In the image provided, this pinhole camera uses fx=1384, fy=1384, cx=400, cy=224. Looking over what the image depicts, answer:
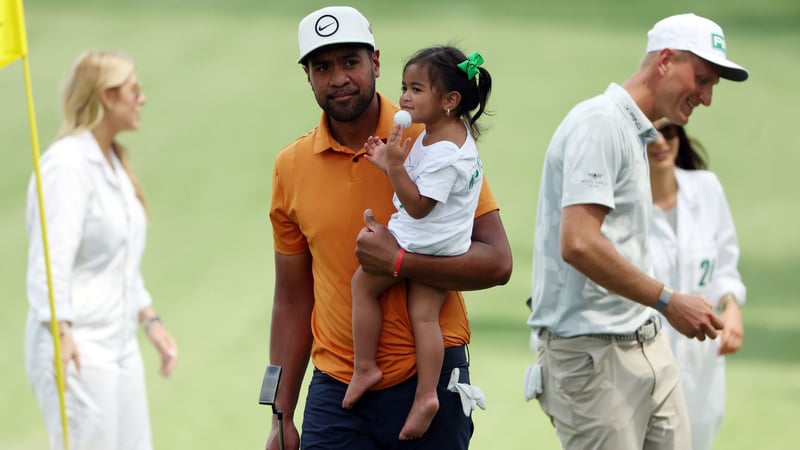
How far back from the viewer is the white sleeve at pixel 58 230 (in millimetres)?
5293

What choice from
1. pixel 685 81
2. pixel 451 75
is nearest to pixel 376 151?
pixel 451 75

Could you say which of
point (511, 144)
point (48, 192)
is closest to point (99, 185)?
point (48, 192)

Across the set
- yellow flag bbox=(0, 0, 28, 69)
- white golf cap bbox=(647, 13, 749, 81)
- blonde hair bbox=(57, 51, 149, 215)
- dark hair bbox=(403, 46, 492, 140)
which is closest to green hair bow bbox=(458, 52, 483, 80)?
dark hair bbox=(403, 46, 492, 140)

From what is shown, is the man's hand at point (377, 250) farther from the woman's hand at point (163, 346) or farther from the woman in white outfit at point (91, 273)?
the woman's hand at point (163, 346)

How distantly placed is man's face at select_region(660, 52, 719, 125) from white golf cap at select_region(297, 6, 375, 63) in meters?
1.10

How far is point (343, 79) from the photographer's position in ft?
12.3

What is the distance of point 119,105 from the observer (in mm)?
5801

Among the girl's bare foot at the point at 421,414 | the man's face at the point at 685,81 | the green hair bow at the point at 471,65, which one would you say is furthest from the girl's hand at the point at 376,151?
the man's face at the point at 685,81

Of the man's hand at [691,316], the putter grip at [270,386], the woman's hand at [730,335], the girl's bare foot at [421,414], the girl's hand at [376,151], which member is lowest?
the woman's hand at [730,335]

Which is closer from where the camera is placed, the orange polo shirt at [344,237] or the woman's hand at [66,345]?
the orange polo shirt at [344,237]

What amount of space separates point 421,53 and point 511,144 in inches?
258

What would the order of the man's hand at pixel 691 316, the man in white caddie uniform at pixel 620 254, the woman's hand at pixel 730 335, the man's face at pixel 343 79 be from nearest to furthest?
the man's face at pixel 343 79 < the man's hand at pixel 691 316 < the man in white caddie uniform at pixel 620 254 < the woman's hand at pixel 730 335

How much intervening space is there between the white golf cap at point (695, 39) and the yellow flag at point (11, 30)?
191 centimetres

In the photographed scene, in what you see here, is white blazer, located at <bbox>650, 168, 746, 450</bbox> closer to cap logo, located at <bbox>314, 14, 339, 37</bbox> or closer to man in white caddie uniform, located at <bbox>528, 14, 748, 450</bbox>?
man in white caddie uniform, located at <bbox>528, 14, 748, 450</bbox>
